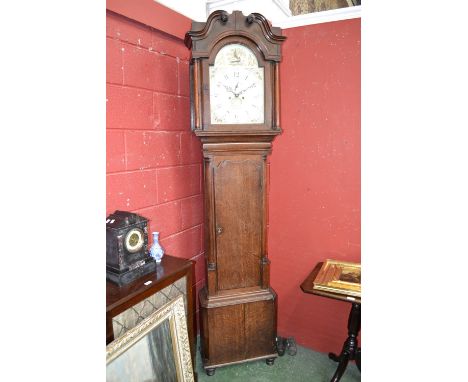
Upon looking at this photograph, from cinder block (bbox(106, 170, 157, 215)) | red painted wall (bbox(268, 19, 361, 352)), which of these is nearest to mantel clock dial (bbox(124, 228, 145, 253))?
cinder block (bbox(106, 170, 157, 215))

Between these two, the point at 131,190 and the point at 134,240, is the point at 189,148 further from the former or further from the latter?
the point at 134,240

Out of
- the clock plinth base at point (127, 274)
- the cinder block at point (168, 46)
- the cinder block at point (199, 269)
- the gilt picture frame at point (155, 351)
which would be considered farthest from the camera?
Result: the cinder block at point (199, 269)

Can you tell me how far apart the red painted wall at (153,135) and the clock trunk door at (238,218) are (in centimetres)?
35

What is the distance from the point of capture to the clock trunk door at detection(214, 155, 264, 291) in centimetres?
197

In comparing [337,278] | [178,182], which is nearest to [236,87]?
[178,182]

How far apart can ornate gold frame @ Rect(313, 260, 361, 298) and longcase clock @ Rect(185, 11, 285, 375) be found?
0.36m

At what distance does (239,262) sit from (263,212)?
1.13 feet

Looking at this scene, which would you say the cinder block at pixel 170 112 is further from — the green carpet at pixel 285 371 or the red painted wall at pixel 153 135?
the green carpet at pixel 285 371

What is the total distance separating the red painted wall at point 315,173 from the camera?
6.86ft

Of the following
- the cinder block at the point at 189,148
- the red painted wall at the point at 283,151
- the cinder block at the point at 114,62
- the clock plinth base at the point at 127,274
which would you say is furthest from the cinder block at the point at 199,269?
the cinder block at the point at 114,62
